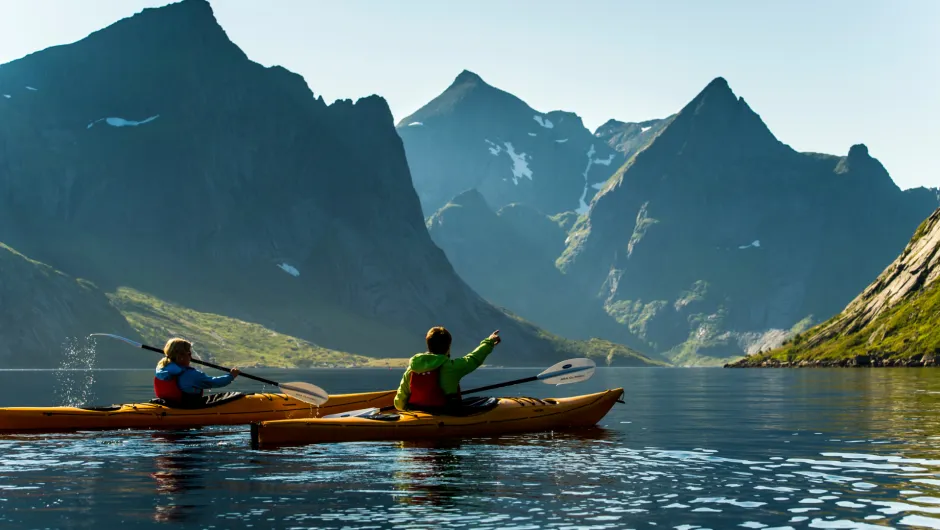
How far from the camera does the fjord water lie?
17.9 meters

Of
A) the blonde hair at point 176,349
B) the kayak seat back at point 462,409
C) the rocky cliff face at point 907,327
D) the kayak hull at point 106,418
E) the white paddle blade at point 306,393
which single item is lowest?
the kayak hull at point 106,418

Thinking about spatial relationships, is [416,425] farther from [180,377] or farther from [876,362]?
[876,362]

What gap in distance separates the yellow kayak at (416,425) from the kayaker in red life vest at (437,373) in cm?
53

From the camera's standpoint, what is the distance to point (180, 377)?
34812 mm

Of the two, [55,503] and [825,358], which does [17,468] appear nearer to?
[55,503]

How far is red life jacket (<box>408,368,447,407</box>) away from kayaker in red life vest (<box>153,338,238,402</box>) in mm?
6708

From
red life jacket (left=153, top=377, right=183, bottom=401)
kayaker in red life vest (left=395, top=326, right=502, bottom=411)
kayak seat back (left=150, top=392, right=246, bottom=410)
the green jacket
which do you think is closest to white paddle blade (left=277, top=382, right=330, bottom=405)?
kayak seat back (left=150, top=392, right=246, bottom=410)

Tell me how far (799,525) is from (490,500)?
18.8 ft

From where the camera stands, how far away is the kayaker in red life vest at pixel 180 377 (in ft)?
110

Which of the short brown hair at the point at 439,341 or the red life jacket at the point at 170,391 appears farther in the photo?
the red life jacket at the point at 170,391

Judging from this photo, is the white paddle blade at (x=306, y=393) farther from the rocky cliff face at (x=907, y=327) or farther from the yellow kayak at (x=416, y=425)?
the rocky cliff face at (x=907, y=327)

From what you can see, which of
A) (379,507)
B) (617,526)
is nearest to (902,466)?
(617,526)

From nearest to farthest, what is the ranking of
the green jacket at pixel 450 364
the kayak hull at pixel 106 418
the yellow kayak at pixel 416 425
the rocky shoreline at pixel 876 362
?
the green jacket at pixel 450 364
the yellow kayak at pixel 416 425
the kayak hull at pixel 106 418
the rocky shoreline at pixel 876 362

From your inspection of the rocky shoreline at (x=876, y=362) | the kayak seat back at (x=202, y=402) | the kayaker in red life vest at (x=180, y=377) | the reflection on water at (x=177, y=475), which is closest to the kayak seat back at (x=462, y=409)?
the reflection on water at (x=177, y=475)
